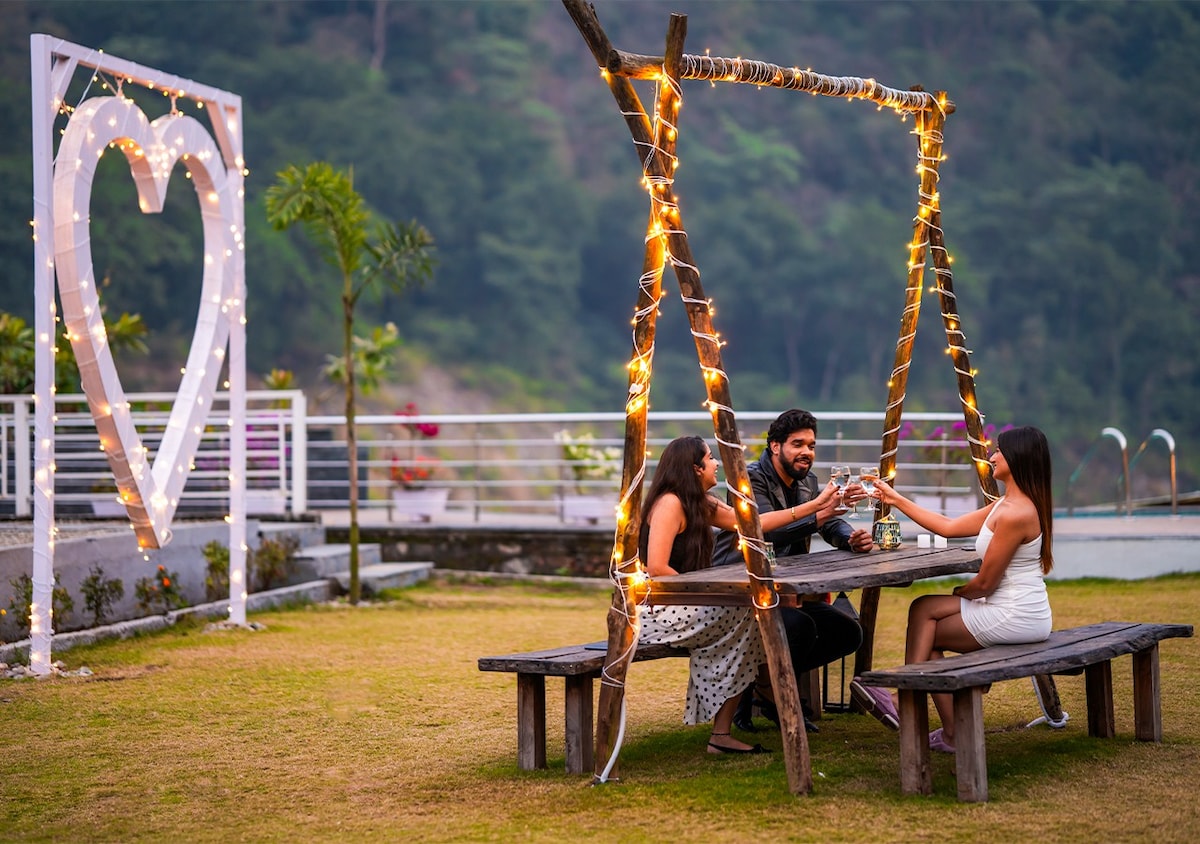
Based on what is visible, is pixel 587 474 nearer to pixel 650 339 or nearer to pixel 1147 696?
pixel 1147 696

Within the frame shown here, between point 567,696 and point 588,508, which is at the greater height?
point 588,508

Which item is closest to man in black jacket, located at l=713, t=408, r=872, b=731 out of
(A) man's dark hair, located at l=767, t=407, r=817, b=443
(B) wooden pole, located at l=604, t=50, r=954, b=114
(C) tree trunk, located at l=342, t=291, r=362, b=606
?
(A) man's dark hair, located at l=767, t=407, r=817, b=443

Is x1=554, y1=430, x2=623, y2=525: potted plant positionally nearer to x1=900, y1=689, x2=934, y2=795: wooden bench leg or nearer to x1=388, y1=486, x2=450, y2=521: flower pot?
x1=388, y1=486, x2=450, y2=521: flower pot

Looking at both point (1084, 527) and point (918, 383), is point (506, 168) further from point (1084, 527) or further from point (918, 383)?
point (1084, 527)

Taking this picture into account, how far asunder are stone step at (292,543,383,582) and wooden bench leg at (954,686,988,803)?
6798mm

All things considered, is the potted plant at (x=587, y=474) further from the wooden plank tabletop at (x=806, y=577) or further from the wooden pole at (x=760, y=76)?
the wooden plank tabletop at (x=806, y=577)

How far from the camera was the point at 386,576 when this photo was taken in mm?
10523

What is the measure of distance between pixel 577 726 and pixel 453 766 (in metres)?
0.50

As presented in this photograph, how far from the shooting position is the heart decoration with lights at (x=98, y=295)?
22.6 feet

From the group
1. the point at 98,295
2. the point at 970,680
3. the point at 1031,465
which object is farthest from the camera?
the point at 98,295

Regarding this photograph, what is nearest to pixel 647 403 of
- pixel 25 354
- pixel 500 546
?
pixel 500 546

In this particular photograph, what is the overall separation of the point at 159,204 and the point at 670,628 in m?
4.03

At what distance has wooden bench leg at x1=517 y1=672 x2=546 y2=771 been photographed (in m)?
4.86

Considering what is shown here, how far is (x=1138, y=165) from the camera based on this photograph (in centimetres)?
4075
